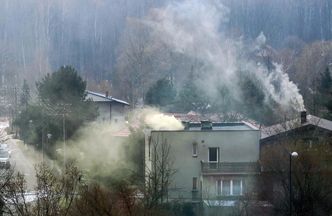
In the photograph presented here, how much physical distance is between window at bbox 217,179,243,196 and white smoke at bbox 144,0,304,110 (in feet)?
33.7

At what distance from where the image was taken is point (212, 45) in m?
49.5

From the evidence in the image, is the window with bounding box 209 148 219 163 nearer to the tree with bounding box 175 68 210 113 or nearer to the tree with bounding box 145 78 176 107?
the tree with bounding box 145 78 176 107

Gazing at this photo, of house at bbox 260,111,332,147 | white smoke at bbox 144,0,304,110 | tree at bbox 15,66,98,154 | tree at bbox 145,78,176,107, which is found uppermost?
white smoke at bbox 144,0,304,110

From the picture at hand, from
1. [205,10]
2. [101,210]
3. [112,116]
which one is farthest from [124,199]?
[205,10]

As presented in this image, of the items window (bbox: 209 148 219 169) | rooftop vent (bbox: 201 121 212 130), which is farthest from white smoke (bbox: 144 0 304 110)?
window (bbox: 209 148 219 169)

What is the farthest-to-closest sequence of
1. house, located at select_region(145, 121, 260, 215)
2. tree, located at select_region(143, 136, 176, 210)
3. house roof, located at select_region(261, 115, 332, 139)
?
house roof, located at select_region(261, 115, 332, 139)
house, located at select_region(145, 121, 260, 215)
tree, located at select_region(143, 136, 176, 210)

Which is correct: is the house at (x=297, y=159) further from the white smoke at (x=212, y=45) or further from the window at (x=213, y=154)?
the white smoke at (x=212, y=45)

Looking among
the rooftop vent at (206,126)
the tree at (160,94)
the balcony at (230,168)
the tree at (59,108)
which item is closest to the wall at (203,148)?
the rooftop vent at (206,126)

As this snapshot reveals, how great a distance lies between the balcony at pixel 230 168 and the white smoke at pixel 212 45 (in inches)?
388

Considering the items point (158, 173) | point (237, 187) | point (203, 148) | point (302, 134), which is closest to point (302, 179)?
point (237, 187)

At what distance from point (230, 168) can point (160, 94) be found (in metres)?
18.7

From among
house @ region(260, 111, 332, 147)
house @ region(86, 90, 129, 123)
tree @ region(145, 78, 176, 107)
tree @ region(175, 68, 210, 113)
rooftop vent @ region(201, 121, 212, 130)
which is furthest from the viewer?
tree @ region(175, 68, 210, 113)

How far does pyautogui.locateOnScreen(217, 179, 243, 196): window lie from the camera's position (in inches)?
680

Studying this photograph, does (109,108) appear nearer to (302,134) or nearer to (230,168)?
(302,134)
